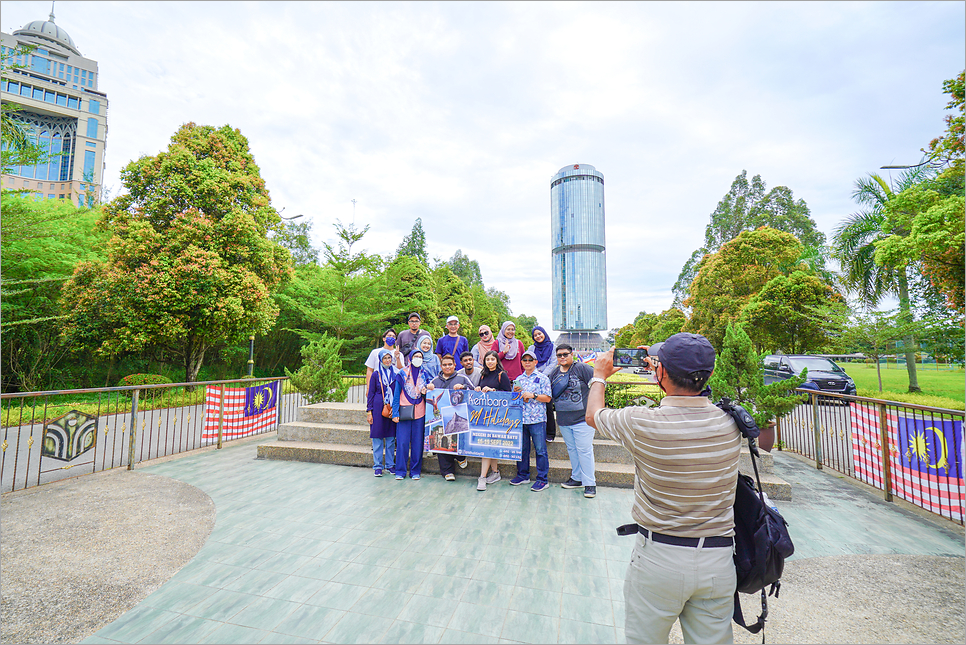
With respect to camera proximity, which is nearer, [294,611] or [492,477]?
[294,611]

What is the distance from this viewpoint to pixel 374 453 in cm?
569

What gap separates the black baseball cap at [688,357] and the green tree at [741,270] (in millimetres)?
21663

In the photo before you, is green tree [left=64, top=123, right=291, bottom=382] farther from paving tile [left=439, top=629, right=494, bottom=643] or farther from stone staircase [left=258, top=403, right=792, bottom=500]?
paving tile [left=439, top=629, right=494, bottom=643]

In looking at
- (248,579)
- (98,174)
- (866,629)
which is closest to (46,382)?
(248,579)

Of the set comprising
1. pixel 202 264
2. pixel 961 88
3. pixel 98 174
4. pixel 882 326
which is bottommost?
pixel 882 326

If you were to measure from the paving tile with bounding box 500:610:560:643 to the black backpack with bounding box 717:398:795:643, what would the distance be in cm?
122

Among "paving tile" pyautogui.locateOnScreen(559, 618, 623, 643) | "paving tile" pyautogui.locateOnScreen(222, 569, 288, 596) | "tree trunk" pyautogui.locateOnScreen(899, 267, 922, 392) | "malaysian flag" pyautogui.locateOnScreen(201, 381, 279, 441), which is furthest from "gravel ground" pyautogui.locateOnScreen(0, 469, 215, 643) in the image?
"tree trunk" pyautogui.locateOnScreen(899, 267, 922, 392)

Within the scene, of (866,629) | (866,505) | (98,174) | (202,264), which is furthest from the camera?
(98,174)

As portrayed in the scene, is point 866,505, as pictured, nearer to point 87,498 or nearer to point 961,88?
point 961,88

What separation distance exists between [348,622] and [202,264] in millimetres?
13717

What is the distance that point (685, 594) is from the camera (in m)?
1.50

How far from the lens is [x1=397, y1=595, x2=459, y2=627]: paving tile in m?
2.57

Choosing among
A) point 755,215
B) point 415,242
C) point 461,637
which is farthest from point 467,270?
point 461,637

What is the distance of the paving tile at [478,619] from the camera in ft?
8.15
